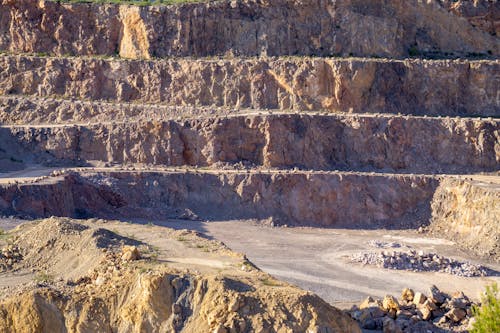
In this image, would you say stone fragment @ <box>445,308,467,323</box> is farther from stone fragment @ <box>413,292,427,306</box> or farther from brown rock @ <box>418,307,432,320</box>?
stone fragment @ <box>413,292,427,306</box>

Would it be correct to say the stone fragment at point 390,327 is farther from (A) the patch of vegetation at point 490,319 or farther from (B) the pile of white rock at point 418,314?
(A) the patch of vegetation at point 490,319

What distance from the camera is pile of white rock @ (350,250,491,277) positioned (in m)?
37.6

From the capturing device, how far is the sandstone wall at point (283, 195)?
1807 inches

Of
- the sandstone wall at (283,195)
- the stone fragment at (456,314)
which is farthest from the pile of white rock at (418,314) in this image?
the sandstone wall at (283,195)

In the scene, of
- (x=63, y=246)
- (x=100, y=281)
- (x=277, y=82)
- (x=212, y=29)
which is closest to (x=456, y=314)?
(x=100, y=281)

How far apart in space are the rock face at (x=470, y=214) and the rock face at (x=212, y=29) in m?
13.9

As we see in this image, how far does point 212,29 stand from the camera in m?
56.2

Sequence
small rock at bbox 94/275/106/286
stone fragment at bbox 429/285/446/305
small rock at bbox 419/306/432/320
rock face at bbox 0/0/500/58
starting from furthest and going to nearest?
rock face at bbox 0/0/500/58 < stone fragment at bbox 429/285/446/305 < small rock at bbox 419/306/432/320 < small rock at bbox 94/275/106/286

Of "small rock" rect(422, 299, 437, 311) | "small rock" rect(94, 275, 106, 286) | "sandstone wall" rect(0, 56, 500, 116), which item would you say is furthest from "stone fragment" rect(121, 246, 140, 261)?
"sandstone wall" rect(0, 56, 500, 116)

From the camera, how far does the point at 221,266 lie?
24016mm

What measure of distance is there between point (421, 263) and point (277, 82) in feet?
59.1

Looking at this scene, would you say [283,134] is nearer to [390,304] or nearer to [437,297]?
[437,297]

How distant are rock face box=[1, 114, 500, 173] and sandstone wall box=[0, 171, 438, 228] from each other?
2.21 meters

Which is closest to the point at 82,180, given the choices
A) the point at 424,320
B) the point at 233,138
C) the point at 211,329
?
the point at 233,138
